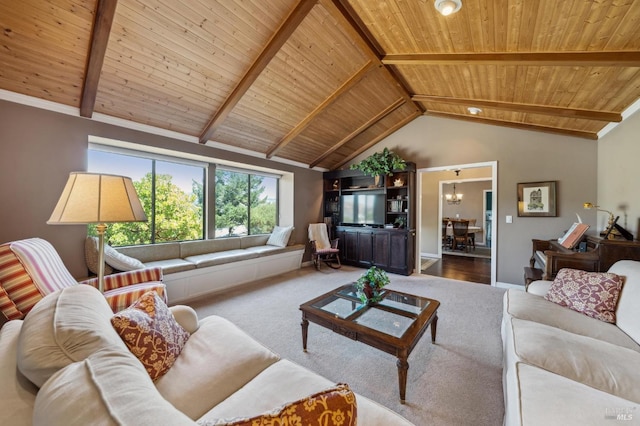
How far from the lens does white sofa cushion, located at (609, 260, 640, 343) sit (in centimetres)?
169

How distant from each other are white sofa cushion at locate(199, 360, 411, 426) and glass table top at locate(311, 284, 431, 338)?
Result: 894 mm

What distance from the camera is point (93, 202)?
1466 mm

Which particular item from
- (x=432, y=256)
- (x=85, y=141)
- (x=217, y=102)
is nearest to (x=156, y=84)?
(x=217, y=102)

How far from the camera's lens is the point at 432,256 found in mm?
6969

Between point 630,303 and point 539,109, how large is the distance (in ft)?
8.40

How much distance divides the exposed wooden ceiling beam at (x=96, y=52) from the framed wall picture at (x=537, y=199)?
5674 mm

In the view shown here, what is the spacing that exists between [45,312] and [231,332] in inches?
36.4

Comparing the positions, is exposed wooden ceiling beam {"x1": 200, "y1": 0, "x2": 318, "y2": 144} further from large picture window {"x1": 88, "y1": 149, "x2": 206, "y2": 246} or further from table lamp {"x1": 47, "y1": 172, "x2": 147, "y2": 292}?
table lamp {"x1": 47, "y1": 172, "x2": 147, "y2": 292}

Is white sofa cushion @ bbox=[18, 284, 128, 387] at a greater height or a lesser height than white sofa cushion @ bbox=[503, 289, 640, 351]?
greater

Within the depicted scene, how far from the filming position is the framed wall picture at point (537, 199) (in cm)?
395

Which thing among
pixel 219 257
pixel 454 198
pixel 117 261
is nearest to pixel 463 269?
pixel 454 198


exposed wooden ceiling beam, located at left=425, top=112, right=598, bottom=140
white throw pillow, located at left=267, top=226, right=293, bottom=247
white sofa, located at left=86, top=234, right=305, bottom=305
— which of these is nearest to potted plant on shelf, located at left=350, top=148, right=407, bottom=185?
exposed wooden ceiling beam, located at left=425, top=112, right=598, bottom=140

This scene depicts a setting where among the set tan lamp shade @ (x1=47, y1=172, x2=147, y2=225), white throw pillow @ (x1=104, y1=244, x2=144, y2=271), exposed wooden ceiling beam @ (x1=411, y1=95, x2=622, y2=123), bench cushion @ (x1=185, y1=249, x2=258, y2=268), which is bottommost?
bench cushion @ (x1=185, y1=249, x2=258, y2=268)

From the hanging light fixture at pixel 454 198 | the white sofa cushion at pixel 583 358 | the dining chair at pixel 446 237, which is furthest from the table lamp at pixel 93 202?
the hanging light fixture at pixel 454 198
